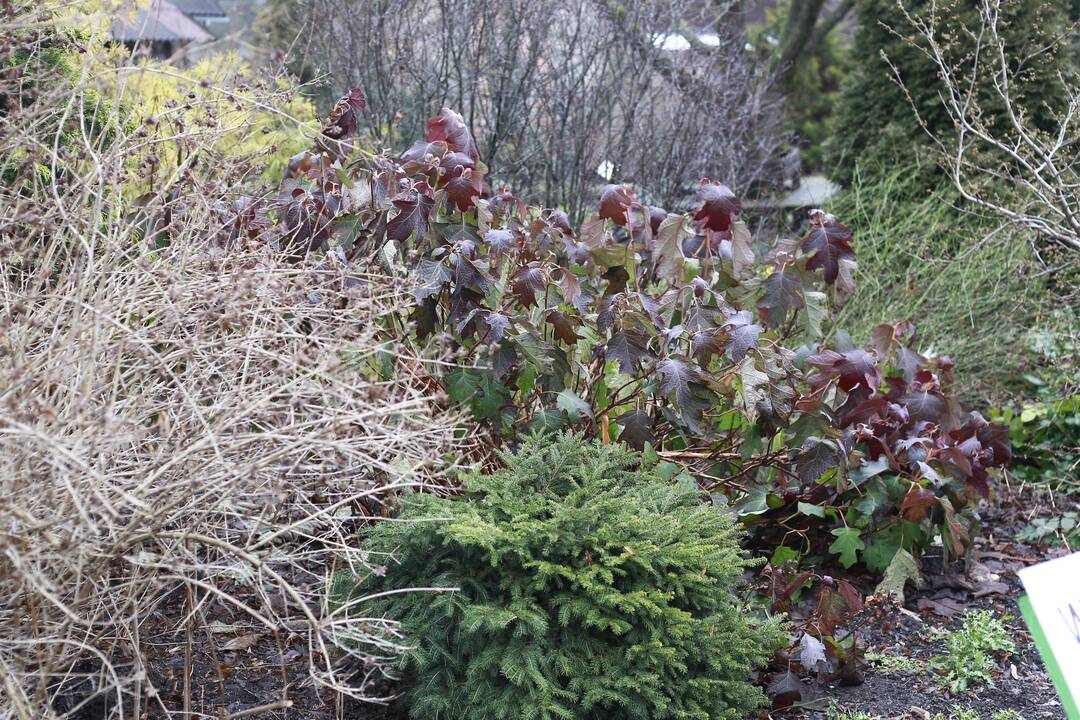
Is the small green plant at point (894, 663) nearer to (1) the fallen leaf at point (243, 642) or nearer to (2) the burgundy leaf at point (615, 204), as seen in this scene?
(2) the burgundy leaf at point (615, 204)

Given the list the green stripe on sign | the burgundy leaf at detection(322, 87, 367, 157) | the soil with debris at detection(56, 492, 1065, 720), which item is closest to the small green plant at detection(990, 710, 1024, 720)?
the soil with debris at detection(56, 492, 1065, 720)

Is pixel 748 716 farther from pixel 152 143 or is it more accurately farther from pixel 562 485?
pixel 152 143

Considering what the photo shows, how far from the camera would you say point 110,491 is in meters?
2.43

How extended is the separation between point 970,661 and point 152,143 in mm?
2890

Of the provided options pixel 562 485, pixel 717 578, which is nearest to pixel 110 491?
pixel 562 485

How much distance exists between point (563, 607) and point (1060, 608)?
3.60ft

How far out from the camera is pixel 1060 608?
2.01 m

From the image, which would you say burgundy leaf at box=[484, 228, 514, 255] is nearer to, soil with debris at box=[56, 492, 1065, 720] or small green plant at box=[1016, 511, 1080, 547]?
soil with debris at box=[56, 492, 1065, 720]

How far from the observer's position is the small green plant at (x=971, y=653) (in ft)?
10.8

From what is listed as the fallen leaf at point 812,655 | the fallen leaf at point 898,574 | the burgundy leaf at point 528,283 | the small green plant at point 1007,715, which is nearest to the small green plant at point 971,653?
the small green plant at point 1007,715

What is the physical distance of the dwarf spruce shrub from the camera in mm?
2564

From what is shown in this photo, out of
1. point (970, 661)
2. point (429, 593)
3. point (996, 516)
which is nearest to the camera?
point (429, 593)

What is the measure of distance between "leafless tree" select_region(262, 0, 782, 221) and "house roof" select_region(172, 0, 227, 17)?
22748 millimetres

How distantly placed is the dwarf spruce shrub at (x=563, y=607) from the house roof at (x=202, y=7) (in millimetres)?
28185
